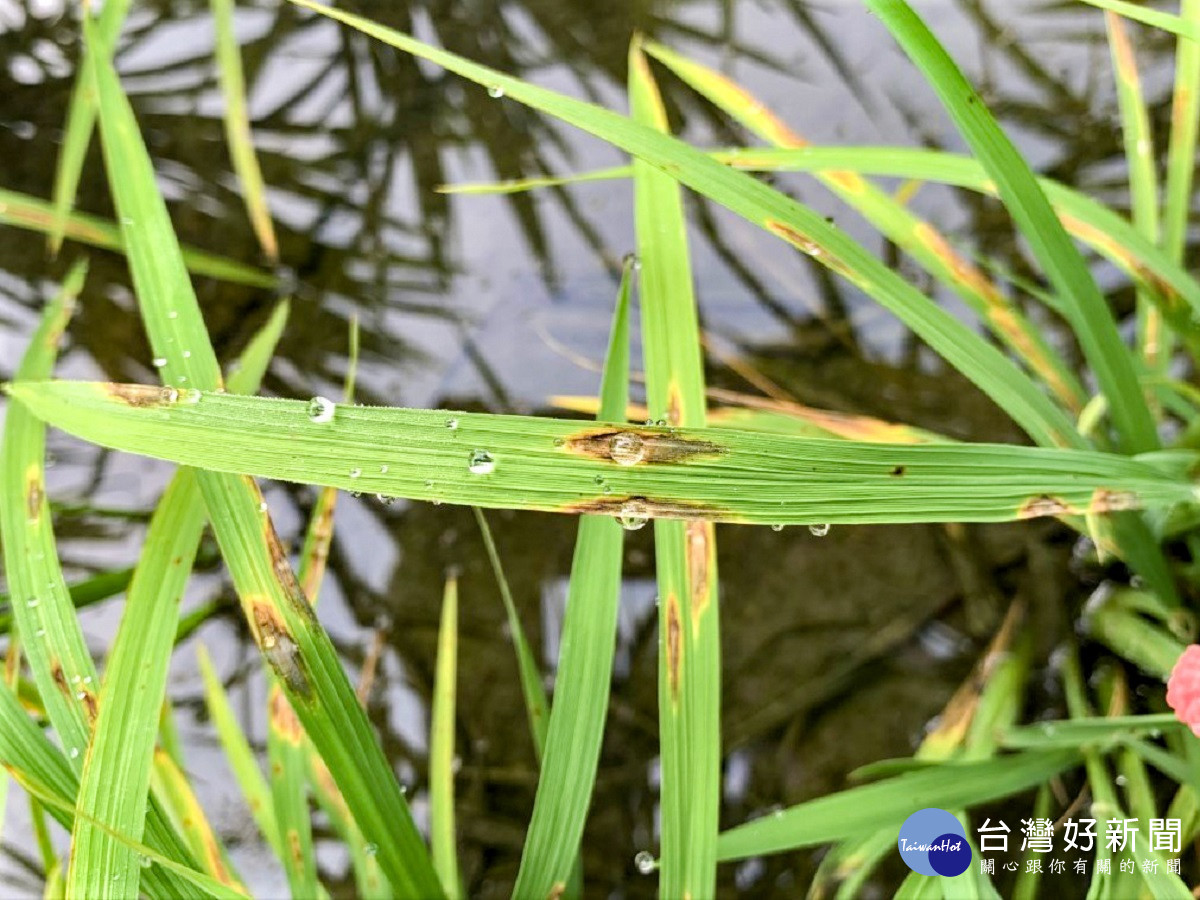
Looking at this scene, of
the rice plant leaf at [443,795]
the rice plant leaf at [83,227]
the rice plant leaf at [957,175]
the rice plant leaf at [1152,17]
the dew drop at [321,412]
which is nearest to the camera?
the dew drop at [321,412]

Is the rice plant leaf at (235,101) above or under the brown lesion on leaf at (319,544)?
above

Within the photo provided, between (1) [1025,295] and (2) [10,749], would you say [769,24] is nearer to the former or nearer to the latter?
(1) [1025,295]

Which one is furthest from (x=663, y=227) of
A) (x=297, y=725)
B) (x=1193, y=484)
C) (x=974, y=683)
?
(x=974, y=683)

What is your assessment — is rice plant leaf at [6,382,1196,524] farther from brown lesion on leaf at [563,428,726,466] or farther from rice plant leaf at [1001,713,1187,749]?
rice plant leaf at [1001,713,1187,749]

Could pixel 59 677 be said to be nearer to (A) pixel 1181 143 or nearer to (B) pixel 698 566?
(B) pixel 698 566

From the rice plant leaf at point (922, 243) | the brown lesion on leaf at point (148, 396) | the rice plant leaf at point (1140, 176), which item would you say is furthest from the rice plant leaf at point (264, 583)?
the rice plant leaf at point (1140, 176)

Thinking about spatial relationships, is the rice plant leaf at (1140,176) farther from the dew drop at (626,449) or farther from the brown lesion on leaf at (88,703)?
the brown lesion on leaf at (88,703)
